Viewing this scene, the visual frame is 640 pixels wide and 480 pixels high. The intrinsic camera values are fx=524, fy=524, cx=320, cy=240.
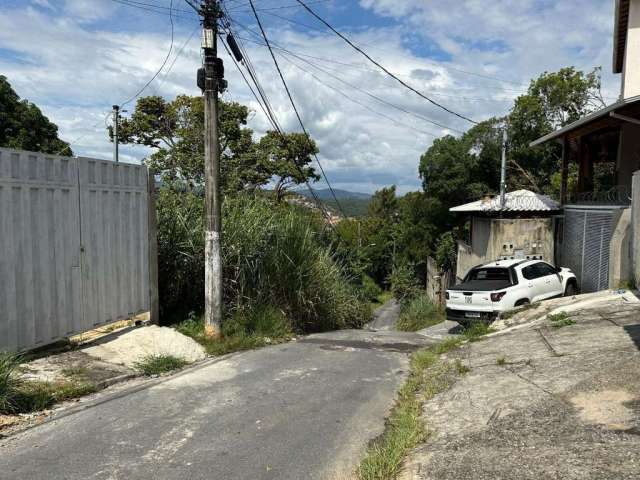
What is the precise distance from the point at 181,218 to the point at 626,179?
15136 mm

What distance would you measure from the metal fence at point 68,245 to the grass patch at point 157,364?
3.52 ft

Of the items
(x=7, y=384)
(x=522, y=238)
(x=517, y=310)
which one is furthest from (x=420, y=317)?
(x=7, y=384)

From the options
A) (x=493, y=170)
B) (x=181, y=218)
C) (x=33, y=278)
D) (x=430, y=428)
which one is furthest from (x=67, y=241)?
(x=493, y=170)

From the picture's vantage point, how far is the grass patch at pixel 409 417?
3.96 meters

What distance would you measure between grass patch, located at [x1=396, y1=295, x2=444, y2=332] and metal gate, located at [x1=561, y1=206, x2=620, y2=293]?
16.0 feet

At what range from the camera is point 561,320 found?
8555mm

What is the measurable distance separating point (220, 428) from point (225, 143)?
21.6 meters

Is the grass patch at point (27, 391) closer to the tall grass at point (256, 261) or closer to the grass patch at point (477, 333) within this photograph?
the tall grass at point (256, 261)

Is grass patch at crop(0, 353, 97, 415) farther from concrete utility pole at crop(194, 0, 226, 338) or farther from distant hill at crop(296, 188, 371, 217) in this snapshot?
distant hill at crop(296, 188, 371, 217)

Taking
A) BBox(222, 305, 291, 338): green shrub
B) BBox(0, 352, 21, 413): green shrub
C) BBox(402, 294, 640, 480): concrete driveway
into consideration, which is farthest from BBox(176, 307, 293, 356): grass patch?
BBox(402, 294, 640, 480): concrete driveway

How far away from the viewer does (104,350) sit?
7156 millimetres

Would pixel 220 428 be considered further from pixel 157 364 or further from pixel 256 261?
pixel 256 261

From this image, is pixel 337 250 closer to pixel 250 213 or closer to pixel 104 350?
pixel 250 213

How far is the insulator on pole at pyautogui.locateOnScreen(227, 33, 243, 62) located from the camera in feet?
30.0
